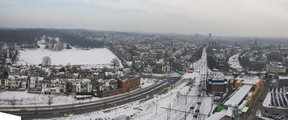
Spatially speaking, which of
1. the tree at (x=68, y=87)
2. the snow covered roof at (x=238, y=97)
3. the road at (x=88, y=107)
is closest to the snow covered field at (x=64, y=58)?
the tree at (x=68, y=87)

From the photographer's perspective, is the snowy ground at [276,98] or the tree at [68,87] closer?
the snowy ground at [276,98]

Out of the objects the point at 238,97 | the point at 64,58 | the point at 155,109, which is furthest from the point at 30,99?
the point at 64,58

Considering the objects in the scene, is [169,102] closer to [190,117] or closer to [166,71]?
[190,117]

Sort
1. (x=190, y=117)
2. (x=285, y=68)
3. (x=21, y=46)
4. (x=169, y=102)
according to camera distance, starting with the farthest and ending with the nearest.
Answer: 1. (x=21, y=46)
2. (x=285, y=68)
3. (x=169, y=102)
4. (x=190, y=117)

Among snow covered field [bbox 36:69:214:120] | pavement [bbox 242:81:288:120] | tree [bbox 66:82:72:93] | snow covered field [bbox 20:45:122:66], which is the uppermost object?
snow covered field [bbox 20:45:122:66]

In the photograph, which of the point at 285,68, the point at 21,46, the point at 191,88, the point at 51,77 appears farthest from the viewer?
the point at 21,46

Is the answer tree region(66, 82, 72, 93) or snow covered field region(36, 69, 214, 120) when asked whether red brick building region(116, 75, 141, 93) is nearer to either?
snow covered field region(36, 69, 214, 120)

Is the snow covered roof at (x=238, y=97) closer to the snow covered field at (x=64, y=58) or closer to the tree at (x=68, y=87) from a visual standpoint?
the tree at (x=68, y=87)

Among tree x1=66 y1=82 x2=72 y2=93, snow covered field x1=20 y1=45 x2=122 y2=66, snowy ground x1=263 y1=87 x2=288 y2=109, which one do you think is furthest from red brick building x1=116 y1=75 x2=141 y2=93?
snow covered field x1=20 y1=45 x2=122 y2=66

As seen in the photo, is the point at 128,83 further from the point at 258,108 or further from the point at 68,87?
the point at 258,108

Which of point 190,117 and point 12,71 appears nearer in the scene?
point 190,117

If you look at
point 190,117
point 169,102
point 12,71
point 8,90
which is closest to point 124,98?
point 169,102
